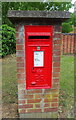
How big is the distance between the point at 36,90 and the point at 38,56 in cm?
59

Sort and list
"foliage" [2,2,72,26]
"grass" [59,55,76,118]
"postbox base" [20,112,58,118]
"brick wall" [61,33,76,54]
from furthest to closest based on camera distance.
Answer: "foliage" [2,2,72,26], "brick wall" [61,33,76,54], "grass" [59,55,76,118], "postbox base" [20,112,58,118]

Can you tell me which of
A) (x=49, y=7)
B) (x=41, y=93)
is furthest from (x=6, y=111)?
(x=49, y=7)

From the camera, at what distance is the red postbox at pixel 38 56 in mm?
2154

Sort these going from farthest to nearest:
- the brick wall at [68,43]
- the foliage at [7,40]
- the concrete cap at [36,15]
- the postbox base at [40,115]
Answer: the brick wall at [68,43] < the foliage at [7,40] < the postbox base at [40,115] < the concrete cap at [36,15]

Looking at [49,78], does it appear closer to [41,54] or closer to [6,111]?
[41,54]

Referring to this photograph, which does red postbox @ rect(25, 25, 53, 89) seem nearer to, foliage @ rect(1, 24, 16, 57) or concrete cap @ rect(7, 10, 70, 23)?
concrete cap @ rect(7, 10, 70, 23)

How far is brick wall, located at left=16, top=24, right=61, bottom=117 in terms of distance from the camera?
2209mm

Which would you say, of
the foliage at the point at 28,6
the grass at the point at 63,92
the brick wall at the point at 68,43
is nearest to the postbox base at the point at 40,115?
the grass at the point at 63,92

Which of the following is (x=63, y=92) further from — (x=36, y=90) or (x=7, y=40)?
(x=7, y=40)

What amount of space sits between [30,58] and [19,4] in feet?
36.7

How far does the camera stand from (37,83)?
7.72ft

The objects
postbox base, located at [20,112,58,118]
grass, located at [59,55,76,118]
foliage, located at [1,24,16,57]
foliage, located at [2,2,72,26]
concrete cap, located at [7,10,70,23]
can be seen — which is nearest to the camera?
concrete cap, located at [7,10,70,23]

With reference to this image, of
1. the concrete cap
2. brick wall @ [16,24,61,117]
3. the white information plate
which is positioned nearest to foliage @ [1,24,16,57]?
brick wall @ [16,24,61,117]

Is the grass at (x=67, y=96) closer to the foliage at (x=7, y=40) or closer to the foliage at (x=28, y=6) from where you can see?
the foliage at (x=7, y=40)
